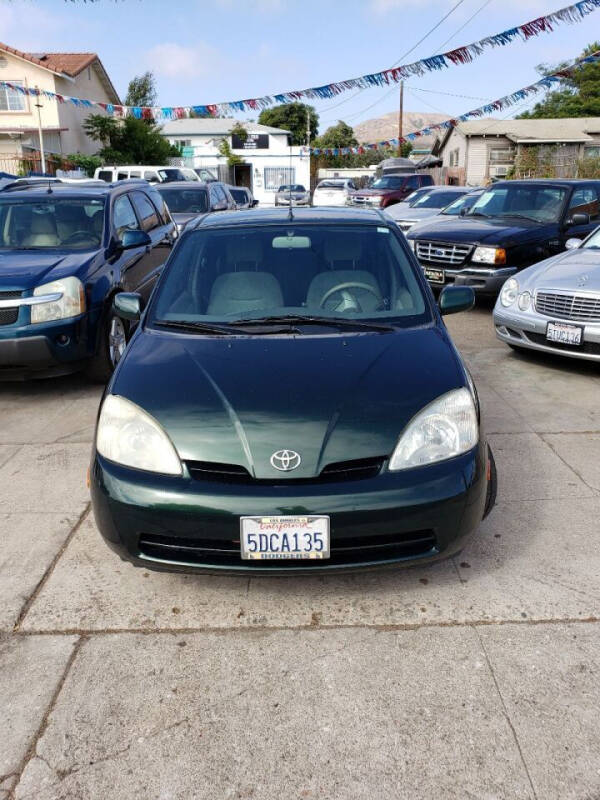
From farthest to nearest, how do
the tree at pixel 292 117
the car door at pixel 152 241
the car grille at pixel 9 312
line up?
the tree at pixel 292 117
the car door at pixel 152 241
the car grille at pixel 9 312

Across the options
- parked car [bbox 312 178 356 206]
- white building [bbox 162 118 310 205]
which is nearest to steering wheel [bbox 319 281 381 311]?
parked car [bbox 312 178 356 206]

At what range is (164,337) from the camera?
3738 millimetres

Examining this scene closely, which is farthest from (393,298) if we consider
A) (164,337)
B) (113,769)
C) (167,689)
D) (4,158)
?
(4,158)

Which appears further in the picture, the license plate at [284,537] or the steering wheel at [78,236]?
the steering wheel at [78,236]

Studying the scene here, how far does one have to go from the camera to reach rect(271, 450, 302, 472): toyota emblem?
9.39ft

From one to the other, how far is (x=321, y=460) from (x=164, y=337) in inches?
50.3

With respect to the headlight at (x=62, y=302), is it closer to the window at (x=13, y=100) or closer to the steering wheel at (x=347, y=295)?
the steering wheel at (x=347, y=295)

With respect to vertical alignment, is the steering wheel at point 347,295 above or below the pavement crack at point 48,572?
above

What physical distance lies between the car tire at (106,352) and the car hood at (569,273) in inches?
152

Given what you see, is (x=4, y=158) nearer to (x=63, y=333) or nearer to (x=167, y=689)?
(x=63, y=333)

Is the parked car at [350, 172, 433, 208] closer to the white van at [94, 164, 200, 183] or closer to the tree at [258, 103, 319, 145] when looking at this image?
the white van at [94, 164, 200, 183]

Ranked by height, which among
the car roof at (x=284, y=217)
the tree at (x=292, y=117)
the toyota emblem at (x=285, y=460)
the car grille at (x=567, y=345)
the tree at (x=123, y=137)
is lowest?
the car grille at (x=567, y=345)

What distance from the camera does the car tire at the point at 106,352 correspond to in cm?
634

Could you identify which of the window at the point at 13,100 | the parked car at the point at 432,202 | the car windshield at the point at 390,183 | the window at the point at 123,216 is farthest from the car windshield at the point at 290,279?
the window at the point at 13,100
